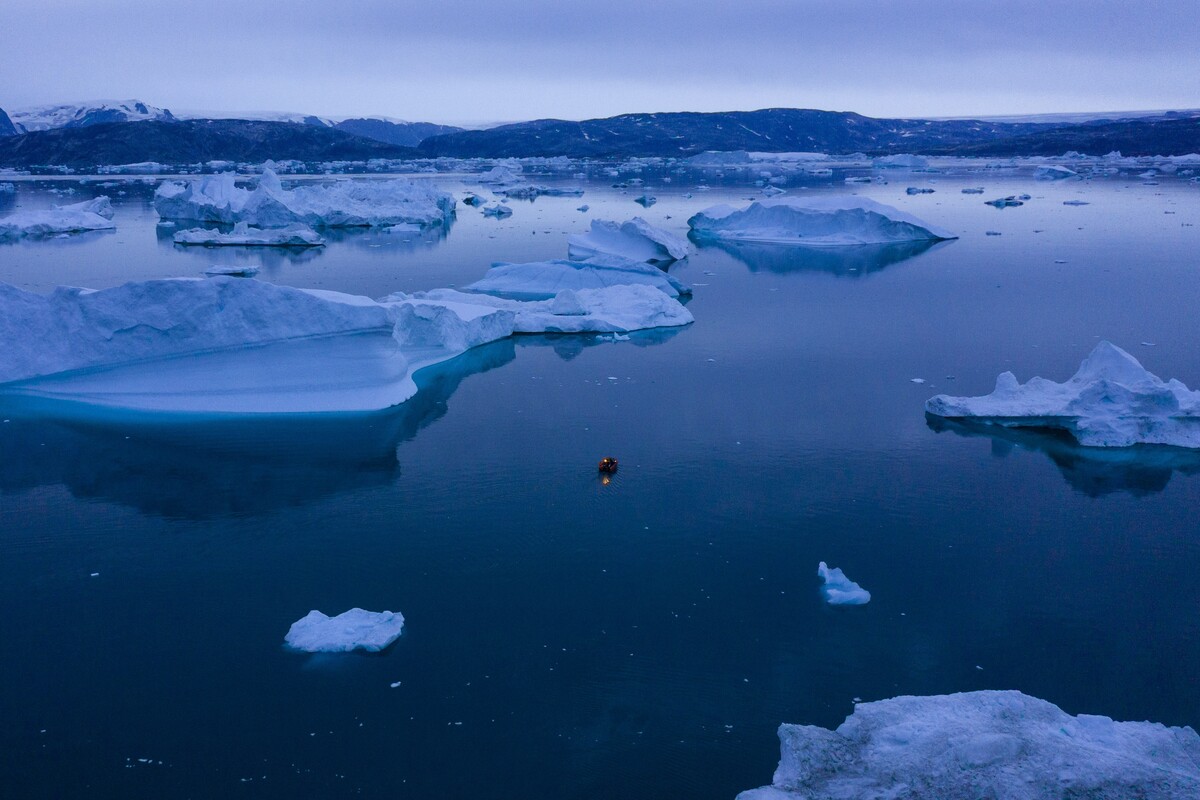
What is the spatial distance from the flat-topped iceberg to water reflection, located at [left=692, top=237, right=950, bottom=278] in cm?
557

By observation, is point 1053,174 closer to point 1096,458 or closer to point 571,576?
point 1096,458

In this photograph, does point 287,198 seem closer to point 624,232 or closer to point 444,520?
point 624,232

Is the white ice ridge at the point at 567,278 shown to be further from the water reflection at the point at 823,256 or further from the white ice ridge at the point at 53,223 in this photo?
the white ice ridge at the point at 53,223

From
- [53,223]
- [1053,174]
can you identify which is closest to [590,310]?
[53,223]

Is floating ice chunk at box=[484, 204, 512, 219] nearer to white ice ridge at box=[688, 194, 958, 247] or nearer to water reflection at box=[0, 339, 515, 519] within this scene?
white ice ridge at box=[688, 194, 958, 247]

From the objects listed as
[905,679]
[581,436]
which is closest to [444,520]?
[581,436]

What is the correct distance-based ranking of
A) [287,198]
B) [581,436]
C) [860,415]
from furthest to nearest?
[287,198] < [860,415] < [581,436]

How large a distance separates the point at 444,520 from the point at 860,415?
4.40 meters

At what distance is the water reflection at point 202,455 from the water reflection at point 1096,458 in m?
5.28

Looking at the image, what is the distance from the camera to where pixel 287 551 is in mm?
5785

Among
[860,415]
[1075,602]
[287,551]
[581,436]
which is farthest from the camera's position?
[860,415]

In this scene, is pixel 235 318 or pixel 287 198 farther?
pixel 287 198

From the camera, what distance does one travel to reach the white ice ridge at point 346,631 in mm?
4602

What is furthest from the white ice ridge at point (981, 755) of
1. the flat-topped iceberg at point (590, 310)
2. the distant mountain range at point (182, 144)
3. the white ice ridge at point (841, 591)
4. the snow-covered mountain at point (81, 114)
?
the snow-covered mountain at point (81, 114)
